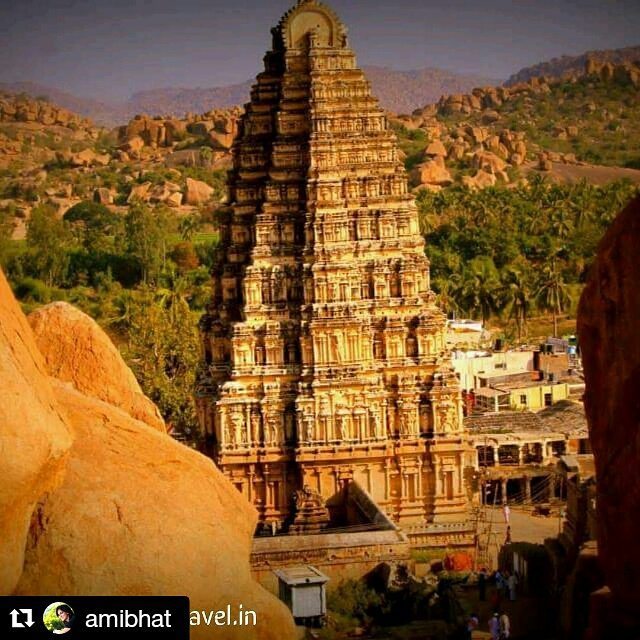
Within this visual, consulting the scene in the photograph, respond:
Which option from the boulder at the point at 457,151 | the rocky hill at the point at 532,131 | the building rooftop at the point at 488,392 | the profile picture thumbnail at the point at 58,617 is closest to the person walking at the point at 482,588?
the profile picture thumbnail at the point at 58,617

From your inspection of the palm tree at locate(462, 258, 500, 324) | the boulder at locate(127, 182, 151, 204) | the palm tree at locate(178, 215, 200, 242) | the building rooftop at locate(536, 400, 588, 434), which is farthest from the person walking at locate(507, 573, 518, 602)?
the boulder at locate(127, 182, 151, 204)

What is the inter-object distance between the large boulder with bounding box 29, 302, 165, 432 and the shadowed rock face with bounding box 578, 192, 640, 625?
3.55 meters

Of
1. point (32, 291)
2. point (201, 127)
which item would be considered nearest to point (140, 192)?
point (201, 127)

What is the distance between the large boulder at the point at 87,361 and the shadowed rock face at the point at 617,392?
11.6ft

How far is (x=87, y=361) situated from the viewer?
1209cm

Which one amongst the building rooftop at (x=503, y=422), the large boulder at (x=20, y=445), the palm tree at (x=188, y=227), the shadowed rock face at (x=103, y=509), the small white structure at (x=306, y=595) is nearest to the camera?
the large boulder at (x=20, y=445)

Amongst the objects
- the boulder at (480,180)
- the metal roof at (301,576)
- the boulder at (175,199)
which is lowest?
the metal roof at (301,576)

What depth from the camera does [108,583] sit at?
8.77 meters

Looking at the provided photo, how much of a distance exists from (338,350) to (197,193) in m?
71.2

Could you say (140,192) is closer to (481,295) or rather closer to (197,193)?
(197,193)

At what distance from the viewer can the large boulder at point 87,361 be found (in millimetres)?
11977

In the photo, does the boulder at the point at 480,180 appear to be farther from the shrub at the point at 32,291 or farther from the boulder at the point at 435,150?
the shrub at the point at 32,291

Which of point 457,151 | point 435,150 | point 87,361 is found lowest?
point 87,361

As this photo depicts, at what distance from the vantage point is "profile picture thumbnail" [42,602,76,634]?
8648 mm
